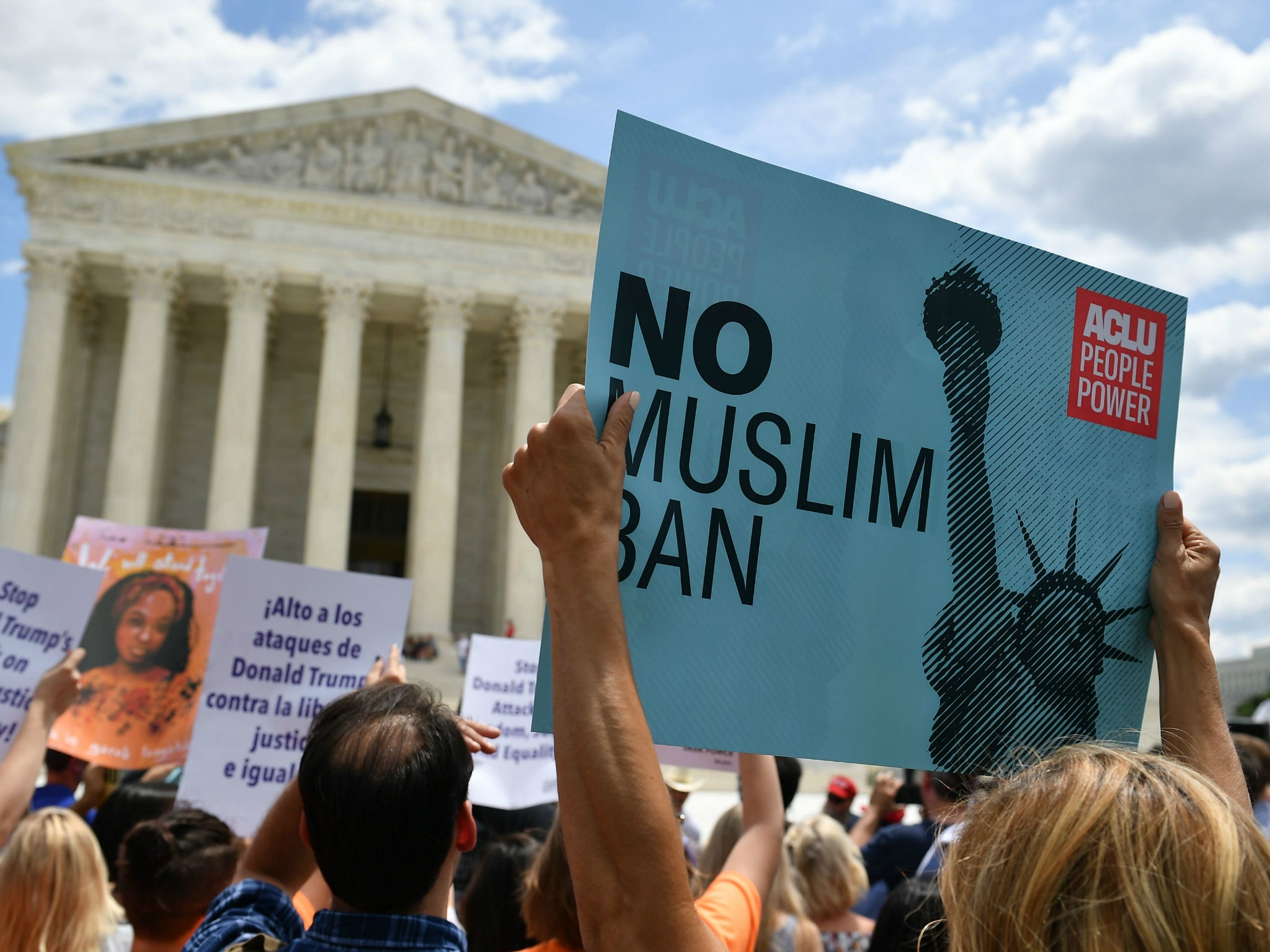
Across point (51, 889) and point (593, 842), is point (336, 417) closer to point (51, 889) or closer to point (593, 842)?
point (51, 889)

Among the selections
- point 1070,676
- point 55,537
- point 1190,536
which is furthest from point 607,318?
point 55,537

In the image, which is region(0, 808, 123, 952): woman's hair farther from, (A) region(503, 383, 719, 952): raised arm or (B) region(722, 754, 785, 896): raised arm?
(A) region(503, 383, 719, 952): raised arm

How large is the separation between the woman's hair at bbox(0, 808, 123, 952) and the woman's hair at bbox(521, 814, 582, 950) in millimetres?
1484

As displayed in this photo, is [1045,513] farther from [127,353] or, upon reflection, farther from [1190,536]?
[127,353]

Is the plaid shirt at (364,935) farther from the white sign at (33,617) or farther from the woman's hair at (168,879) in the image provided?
the white sign at (33,617)

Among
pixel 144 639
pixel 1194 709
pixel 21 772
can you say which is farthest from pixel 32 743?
pixel 1194 709

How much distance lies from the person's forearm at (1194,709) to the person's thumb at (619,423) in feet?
4.02

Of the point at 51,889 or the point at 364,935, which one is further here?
the point at 51,889

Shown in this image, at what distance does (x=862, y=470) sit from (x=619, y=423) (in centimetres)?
68

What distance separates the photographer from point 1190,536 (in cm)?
261

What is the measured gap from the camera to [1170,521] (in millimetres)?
2625

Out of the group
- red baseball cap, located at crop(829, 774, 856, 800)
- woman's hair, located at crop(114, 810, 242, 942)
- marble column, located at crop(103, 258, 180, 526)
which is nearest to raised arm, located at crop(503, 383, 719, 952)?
woman's hair, located at crop(114, 810, 242, 942)

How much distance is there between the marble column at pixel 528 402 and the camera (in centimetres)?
3198

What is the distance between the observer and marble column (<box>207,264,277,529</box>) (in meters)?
30.9
